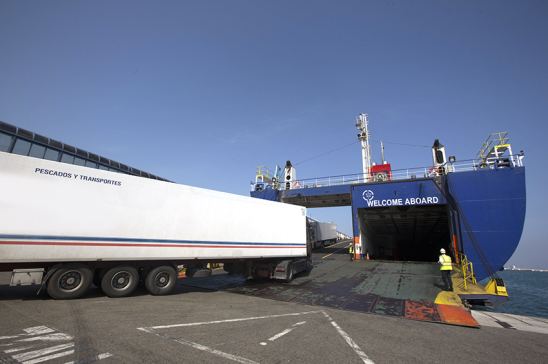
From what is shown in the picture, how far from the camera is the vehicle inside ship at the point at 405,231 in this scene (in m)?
23.4

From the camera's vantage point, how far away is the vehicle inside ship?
23.4 meters

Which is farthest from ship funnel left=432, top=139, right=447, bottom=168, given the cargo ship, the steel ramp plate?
the steel ramp plate

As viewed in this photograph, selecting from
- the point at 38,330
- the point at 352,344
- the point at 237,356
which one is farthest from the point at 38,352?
the point at 352,344

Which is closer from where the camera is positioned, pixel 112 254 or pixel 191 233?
pixel 112 254

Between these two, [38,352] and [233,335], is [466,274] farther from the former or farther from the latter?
[38,352]

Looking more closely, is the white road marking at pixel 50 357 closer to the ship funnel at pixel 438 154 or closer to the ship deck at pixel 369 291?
the ship deck at pixel 369 291

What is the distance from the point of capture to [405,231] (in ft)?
106

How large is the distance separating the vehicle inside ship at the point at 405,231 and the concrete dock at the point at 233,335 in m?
15.4

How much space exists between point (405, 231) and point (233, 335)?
3206 centimetres

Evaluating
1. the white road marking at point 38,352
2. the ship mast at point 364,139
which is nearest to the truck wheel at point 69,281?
the white road marking at point 38,352

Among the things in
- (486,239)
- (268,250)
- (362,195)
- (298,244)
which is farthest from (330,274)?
(486,239)

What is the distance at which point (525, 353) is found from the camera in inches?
208

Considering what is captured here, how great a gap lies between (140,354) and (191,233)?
18.3 feet

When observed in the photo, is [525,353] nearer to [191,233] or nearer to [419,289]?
[419,289]
